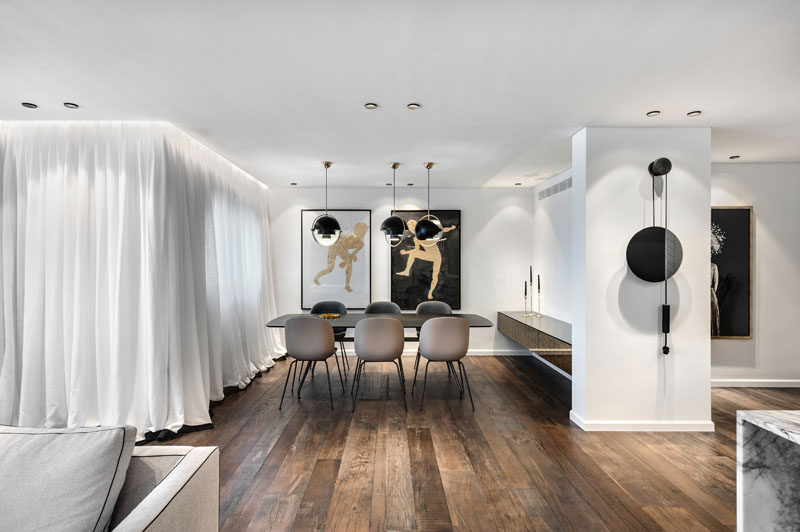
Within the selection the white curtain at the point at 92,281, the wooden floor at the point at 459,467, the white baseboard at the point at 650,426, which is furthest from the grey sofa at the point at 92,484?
the white baseboard at the point at 650,426

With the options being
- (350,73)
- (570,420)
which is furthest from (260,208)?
(570,420)

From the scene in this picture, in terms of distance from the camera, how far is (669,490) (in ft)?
8.52

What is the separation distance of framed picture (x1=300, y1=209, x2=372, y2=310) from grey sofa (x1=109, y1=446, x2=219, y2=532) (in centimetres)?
496

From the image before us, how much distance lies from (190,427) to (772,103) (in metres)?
5.21

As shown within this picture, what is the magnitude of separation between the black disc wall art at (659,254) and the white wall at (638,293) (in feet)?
0.33

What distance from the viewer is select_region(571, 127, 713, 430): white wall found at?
3572 millimetres

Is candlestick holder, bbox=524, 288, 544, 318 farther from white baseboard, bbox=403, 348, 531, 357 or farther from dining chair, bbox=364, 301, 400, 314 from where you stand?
dining chair, bbox=364, 301, 400, 314

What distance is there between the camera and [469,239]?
6531mm

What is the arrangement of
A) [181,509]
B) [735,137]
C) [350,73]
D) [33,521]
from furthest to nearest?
[735,137], [350,73], [181,509], [33,521]

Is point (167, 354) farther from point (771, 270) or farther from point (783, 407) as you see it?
point (771, 270)

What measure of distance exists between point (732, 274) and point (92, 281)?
6557 mm

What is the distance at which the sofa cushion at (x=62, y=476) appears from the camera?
3.79 feet

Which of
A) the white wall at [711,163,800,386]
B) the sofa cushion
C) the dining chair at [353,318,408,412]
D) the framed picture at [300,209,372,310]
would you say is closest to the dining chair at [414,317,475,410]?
the dining chair at [353,318,408,412]

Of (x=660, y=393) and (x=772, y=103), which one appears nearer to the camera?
(x=772, y=103)
